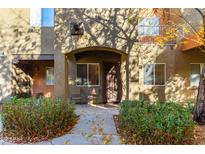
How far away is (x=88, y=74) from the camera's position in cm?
1850

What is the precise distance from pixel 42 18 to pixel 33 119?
9185 millimetres

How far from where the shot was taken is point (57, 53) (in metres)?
16.3

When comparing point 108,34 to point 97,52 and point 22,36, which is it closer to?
point 97,52

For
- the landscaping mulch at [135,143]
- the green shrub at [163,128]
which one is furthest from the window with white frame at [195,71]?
the green shrub at [163,128]

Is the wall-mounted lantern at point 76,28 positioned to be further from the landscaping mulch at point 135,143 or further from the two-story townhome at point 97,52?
the landscaping mulch at point 135,143

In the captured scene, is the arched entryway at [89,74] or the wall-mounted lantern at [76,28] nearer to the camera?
the wall-mounted lantern at [76,28]

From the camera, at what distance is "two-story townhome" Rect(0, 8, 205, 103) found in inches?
634

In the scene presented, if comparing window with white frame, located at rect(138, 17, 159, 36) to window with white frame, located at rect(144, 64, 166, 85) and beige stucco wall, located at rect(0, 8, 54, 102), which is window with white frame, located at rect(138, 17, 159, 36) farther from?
beige stucco wall, located at rect(0, 8, 54, 102)

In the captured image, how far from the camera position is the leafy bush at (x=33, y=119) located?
8.80 m

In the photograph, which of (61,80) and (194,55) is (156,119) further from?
(194,55)

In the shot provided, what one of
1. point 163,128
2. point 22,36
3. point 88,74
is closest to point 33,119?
point 163,128

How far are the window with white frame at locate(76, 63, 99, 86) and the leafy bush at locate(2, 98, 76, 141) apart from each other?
8.87m

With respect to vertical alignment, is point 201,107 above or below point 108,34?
below
